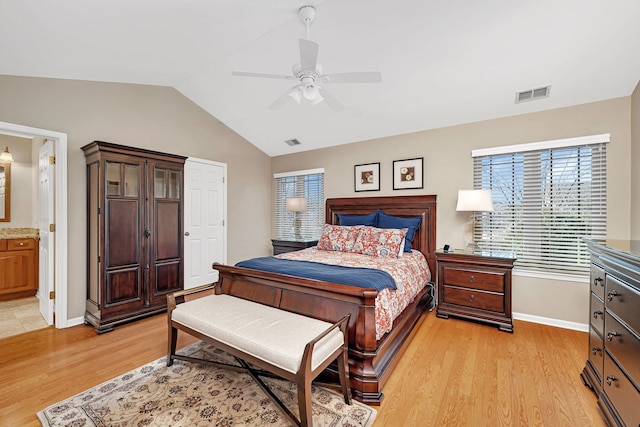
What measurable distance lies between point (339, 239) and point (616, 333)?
2641mm

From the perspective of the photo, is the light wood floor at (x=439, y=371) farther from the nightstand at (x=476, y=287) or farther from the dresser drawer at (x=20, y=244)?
the dresser drawer at (x=20, y=244)

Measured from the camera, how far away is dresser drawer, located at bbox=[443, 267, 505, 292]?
300 centimetres

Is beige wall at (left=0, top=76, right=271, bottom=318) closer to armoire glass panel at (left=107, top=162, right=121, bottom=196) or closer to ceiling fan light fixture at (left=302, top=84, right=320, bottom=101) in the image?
armoire glass panel at (left=107, top=162, right=121, bottom=196)

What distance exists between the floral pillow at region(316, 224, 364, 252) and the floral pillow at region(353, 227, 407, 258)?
0.09 metres

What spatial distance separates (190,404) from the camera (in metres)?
1.81

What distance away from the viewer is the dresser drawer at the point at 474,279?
9.84 feet

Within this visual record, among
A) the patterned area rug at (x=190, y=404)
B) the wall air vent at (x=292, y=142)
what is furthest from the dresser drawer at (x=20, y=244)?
the wall air vent at (x=292, y=142)

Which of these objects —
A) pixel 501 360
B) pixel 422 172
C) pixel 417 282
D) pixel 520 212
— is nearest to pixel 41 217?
pixel 417 282

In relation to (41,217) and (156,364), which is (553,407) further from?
(41,217)

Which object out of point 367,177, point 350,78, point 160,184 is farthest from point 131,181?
point 367,177

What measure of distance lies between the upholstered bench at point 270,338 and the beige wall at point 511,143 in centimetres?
262

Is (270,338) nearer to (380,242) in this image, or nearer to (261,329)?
(261,329)

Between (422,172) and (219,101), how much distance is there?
3185 mm

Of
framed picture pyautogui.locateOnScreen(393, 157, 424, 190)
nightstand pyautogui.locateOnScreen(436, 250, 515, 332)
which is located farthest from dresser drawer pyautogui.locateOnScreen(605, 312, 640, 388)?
framed picture pyautogui.locateOnScreen(393, 157, 424, 190)
